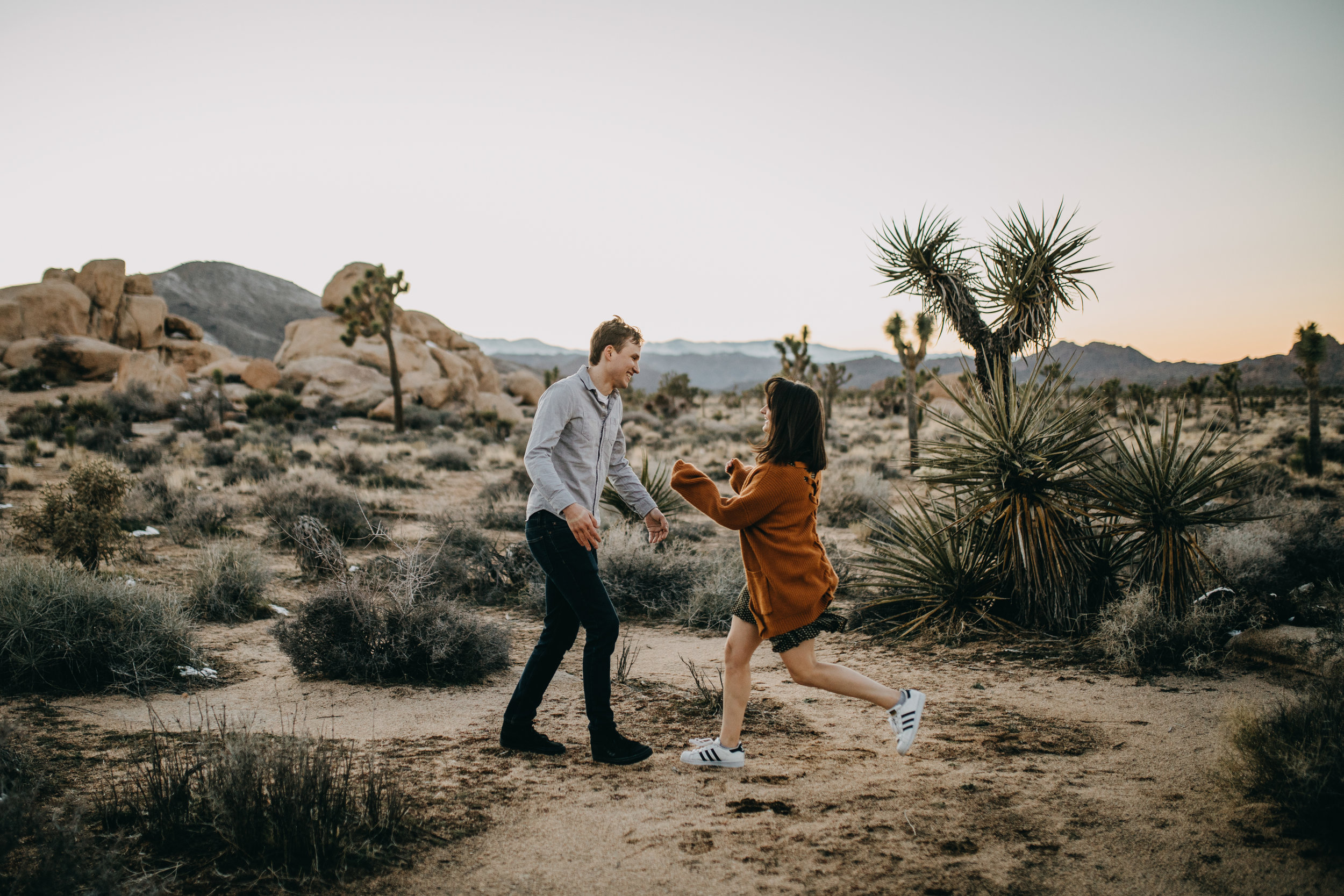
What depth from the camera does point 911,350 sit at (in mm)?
22234

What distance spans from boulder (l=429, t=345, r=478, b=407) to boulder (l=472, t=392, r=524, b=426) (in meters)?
0.58

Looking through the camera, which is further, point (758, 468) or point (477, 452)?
point (477, 452)

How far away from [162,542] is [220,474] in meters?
6.43

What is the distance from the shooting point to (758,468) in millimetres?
3381

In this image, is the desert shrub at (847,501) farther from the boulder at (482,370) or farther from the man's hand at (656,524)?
the boulder at (482,370)

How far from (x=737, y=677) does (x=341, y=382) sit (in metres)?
36.9

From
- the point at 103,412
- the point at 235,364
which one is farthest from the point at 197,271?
the point at 103,412

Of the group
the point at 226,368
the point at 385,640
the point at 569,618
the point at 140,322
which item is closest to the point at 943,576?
the point at 569,618

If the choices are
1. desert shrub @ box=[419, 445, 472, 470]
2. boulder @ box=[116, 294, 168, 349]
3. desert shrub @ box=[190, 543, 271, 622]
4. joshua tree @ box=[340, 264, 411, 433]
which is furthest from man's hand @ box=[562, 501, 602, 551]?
boulder @ box=[116, 294, 168, 349]

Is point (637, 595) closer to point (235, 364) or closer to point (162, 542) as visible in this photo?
point (162, 542)

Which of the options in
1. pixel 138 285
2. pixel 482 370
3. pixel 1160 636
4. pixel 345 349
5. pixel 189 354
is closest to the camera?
pixel 1160 636

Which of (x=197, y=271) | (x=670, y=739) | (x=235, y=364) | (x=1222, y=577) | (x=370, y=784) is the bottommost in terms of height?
(x=670, y=739)

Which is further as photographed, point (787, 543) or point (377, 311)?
point (377, 311)

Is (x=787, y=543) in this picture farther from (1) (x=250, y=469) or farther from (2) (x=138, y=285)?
(2) (x=138, y=285)
